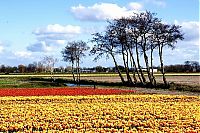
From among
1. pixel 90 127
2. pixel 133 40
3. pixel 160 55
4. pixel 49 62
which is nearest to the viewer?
pixel 90 127

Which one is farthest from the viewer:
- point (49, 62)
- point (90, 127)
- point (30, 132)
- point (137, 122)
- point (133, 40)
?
point (49, 62)

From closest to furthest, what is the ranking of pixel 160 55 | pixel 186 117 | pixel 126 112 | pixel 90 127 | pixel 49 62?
pixel 90 127 < pixel 186 117 < pixel 126 112 < pixel 160 55 < pixel 49 62

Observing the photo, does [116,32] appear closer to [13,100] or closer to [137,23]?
[137,23]

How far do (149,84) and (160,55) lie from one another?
13.9ft

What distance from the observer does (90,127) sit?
16750 millimetres

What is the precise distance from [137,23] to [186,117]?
149 feet

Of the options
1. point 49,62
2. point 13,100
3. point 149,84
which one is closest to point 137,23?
point 149,84

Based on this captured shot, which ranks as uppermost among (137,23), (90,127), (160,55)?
(137,23)

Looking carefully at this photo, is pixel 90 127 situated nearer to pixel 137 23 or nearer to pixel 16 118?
pixel 16 118

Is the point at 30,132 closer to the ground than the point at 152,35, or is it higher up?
closer to the ground

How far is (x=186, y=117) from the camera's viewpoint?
19484mm

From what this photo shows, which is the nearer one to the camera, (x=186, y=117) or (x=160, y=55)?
(x=186, y=117)

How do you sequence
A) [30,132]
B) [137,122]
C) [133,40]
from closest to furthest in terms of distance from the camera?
[30,132], [137,122], [133,40]

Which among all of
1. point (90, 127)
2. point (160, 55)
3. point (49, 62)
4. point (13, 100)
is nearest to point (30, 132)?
point (90, 127)
